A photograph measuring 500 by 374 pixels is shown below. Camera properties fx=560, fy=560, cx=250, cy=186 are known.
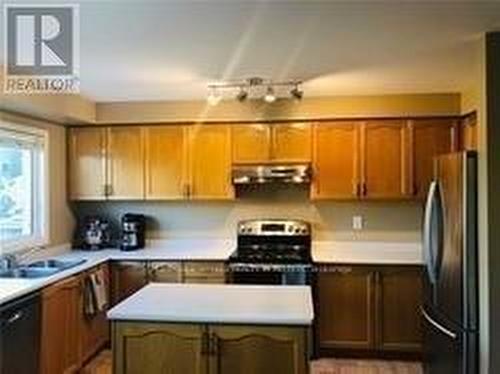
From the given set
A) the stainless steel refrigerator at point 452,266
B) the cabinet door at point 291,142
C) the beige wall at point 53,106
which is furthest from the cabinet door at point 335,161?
the beige wall at point 53,106

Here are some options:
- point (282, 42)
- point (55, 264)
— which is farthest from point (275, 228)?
point (282, 42)

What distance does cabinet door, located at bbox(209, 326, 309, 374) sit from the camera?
2703mm

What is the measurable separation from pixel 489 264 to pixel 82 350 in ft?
10.5

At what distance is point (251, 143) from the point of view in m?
5.39

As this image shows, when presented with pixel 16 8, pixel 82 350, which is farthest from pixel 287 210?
pixel 16 8

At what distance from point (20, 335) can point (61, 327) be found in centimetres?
69

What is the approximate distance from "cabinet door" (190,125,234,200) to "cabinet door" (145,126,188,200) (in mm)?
100

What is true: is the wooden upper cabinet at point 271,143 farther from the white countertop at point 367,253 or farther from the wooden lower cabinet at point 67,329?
the wooden lower cabinet at point 67,329

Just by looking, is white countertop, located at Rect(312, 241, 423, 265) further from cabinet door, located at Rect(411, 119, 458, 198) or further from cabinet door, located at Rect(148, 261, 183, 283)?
cabinet door, located at Rect(148, 261, 183, 283)

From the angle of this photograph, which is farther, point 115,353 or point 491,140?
point 491,140

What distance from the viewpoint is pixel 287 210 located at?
5.65m

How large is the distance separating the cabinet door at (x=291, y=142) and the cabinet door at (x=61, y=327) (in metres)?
2.17

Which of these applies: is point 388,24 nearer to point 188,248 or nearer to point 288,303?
point 288,303

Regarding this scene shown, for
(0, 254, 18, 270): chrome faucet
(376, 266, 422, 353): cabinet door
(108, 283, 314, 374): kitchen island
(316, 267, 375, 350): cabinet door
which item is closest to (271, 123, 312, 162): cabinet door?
(316, 267, 375, 350): cabinet door
